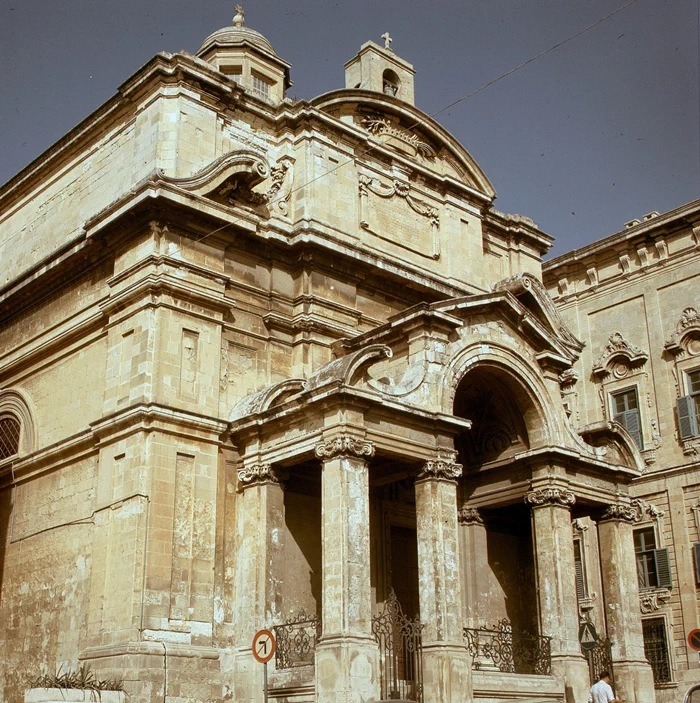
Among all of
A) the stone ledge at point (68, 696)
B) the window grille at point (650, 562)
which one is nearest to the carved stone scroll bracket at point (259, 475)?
the stone ledge at point (68, 696)

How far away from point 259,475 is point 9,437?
23.9 ft

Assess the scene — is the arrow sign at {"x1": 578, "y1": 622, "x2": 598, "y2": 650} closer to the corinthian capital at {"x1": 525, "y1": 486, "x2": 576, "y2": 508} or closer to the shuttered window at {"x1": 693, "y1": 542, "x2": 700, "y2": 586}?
the corinthian capital at {"x1": 525, "y1": 486, "x2": 576, "y2": 508}

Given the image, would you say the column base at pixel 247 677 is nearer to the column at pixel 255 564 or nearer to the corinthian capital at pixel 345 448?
the column at pixel 255 564

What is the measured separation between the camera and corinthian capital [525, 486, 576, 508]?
1925cm

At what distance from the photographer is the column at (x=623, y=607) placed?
1911cm

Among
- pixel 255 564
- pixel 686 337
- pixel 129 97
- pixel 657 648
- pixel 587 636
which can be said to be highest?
pixel 129 97

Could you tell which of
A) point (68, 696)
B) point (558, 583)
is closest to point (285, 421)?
point (68, 696)

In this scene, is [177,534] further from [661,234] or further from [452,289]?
[661,234]

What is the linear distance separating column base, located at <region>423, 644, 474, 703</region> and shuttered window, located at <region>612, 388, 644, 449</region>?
47.7ft

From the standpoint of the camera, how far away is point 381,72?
84.2 feet

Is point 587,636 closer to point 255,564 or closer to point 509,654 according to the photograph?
point 509,654

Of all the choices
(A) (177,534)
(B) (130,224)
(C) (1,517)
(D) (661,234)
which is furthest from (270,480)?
(D) (661,234)

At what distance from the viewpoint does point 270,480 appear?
57.3 ft

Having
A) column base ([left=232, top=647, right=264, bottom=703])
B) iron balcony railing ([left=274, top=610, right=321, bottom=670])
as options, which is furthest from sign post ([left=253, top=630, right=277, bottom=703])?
column base ([left=232, top=647, right=264, bottom=703])
